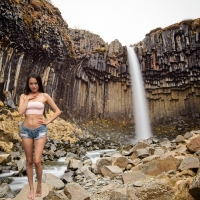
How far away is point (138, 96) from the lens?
27594 millimetres

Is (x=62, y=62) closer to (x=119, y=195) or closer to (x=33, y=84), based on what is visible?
(x=33, y=84)

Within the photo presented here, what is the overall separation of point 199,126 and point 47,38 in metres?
20.2

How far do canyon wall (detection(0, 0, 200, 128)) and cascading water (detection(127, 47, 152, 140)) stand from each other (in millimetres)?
646

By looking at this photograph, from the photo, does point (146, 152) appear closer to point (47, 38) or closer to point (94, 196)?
Answer: point (94, 196)

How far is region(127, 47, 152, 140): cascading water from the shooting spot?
88.3 feet

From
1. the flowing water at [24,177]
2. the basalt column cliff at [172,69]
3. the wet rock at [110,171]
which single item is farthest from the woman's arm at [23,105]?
the basalt column cliff at [172,69]

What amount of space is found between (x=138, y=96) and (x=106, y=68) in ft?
19.9

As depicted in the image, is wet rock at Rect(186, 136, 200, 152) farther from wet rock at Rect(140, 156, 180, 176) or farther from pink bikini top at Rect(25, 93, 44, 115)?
pink bikini top at Rect(25, 93, 44, 115)

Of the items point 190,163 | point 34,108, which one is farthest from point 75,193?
point 190,163

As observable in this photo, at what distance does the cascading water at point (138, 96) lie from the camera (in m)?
26.9

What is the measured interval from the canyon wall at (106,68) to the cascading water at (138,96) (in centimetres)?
65

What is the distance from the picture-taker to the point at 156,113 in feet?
90.4

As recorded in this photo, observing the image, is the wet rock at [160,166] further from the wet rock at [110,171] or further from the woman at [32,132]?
the woman at [32,132]

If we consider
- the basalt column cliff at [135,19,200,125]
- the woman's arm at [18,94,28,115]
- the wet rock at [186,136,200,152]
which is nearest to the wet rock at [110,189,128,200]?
the woman's arm at [18,94,28,115]
